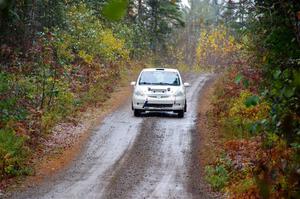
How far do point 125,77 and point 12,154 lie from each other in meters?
20.9

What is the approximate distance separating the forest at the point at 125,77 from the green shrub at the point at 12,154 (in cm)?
2

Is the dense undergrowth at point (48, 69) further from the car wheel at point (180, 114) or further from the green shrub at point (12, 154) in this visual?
the car wheel at point (180, 114)

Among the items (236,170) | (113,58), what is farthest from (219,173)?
(113,58)

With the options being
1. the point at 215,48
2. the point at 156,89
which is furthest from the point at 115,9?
the point at 215,48

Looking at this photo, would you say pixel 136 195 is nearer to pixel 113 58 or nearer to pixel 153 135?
pixel 153 135

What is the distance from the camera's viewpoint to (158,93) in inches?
701

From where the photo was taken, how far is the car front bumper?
58.4 feet

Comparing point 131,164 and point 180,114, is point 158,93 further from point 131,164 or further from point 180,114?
point 131,164

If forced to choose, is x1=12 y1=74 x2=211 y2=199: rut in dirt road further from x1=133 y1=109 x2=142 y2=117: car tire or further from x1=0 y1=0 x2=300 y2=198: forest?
x1=0 y1=0 x2=300 y2=198: forest

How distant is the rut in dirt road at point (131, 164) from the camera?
32.1 ft

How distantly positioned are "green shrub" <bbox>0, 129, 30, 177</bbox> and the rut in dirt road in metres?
0.88

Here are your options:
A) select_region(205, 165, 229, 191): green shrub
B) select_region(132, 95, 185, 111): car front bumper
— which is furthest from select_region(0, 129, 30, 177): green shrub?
select_region(132, 95, 185, 111): car front bumper

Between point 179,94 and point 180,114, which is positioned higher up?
point 179,94

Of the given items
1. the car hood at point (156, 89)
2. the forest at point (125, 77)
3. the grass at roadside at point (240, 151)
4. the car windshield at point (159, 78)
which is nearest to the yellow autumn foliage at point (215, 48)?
the forest at point (125, 77)
